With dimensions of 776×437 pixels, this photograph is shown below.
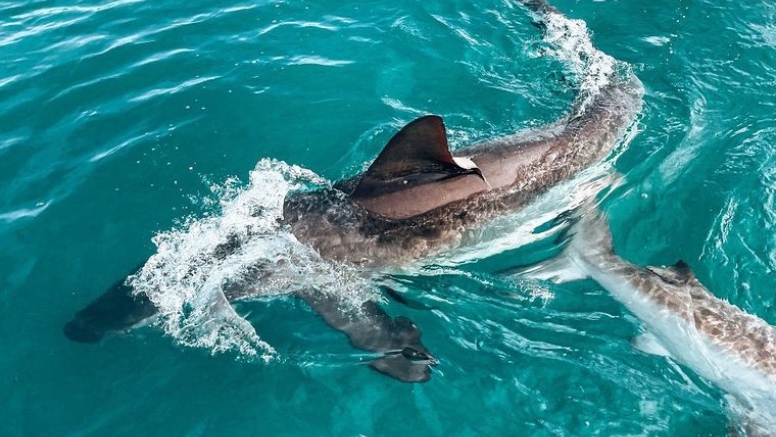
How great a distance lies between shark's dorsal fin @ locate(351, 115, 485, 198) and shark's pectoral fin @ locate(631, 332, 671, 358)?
212 centimetres

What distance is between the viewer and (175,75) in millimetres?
10859

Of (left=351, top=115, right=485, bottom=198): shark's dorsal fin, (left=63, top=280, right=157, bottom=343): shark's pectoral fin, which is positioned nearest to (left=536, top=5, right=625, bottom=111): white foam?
(left=351, top=115, right=485, bottom=198): shark's dorsal fin

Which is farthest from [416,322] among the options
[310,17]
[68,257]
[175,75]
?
[310,17]

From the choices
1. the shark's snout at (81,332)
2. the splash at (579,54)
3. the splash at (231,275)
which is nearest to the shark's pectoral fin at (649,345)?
the splash at (231,275)

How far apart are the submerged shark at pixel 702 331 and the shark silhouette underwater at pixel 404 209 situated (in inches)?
51.1

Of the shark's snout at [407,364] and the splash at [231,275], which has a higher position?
the splash at [231,275]

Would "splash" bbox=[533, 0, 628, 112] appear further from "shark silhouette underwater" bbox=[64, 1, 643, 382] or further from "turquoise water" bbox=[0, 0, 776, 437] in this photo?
"shark silhouette underwater" bbox=[64, 1, 643, 382]

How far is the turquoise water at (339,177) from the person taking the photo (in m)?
5.97

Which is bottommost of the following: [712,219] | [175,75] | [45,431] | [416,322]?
[45,431]

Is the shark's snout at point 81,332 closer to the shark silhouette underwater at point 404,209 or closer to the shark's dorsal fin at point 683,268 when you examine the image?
the shark silhouette underwater at point 404,209

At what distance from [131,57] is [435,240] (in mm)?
7207

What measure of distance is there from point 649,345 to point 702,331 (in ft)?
1.60

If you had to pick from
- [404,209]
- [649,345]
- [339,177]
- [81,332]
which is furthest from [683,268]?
[81,332]

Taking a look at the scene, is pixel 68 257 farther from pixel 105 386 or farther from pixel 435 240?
pixel 435 240
